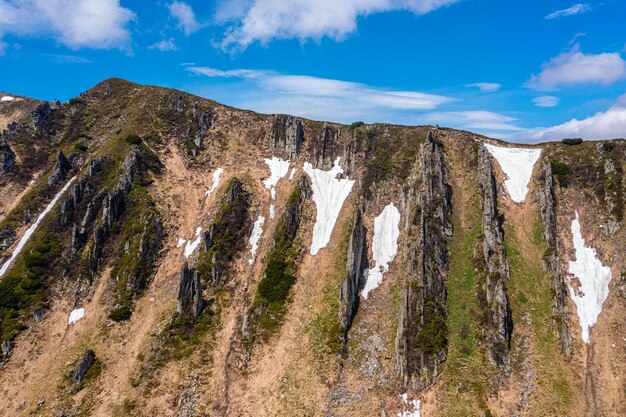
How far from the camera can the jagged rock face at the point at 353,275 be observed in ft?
196

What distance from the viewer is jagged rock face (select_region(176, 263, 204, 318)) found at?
6203 centimetres

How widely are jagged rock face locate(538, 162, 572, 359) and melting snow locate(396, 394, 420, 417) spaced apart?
22.2m

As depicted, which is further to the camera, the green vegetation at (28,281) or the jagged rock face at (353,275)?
the jagged rock face at (353,275)

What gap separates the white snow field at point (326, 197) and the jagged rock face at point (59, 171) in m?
55.7

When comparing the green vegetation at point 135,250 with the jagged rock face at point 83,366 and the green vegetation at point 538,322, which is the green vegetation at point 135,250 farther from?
the green vegetation at point 538,322

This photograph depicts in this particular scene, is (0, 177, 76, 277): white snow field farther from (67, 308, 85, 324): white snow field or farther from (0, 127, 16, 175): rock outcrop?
(0, 127, 16, 175): rock outcrop

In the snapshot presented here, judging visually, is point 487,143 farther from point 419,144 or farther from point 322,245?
point 322,245

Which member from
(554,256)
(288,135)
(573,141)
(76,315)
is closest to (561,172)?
(573,141)

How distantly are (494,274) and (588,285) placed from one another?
1442 cm

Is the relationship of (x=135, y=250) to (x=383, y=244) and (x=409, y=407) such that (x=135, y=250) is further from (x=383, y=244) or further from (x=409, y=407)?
(x=409, y=407)

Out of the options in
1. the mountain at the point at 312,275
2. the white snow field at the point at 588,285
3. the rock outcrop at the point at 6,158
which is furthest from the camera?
the rock outcrop at the point at 6,158

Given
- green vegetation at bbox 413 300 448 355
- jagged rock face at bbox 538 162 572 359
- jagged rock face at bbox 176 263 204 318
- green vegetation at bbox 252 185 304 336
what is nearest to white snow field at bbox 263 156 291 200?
green vegetation at bbox 252 185 304 336

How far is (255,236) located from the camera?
248ft

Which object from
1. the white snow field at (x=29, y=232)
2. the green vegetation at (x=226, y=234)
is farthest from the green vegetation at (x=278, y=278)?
the white snow field at (x=29, y=232)
